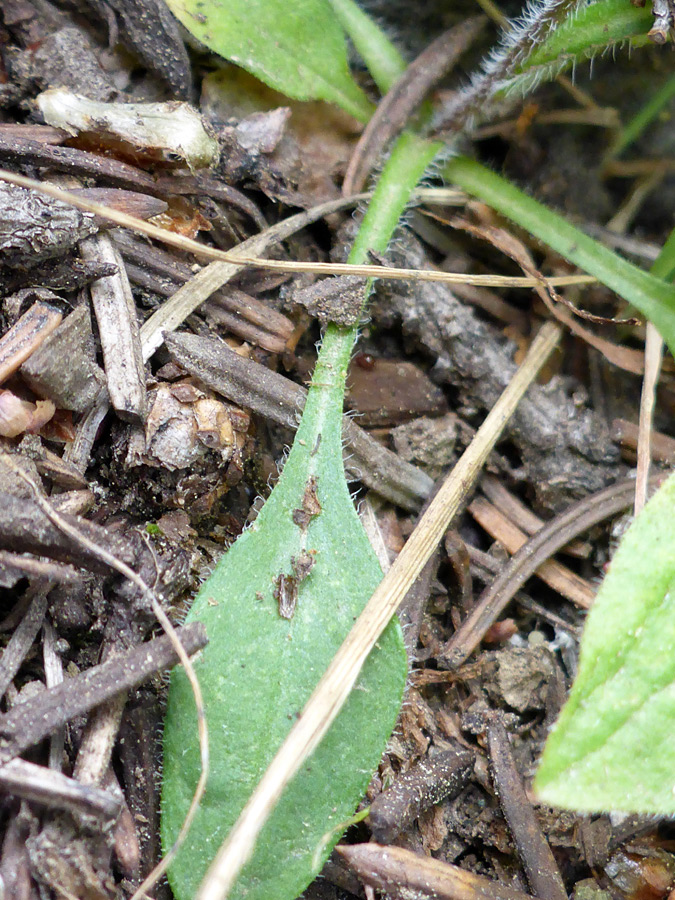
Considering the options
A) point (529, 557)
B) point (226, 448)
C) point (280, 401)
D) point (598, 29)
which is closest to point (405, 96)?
point (598, 29)

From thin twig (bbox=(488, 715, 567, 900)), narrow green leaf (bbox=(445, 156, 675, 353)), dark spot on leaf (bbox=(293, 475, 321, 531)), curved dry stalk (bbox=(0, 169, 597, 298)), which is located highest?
narrow green leaf (bbox=(445, 156, 675, 353))

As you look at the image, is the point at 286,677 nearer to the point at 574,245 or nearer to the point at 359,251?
the point at 359,251

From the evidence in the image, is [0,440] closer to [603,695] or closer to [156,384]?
[156,384]

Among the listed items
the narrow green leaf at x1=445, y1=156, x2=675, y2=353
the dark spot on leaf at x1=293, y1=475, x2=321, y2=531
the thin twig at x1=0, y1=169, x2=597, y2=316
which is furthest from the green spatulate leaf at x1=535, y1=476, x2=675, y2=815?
the narrow green leaf at x1=445, y1=156, x2=675, y2=353

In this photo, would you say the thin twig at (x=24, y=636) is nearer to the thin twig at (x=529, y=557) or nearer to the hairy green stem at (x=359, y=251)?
the hairy green stem at (x=359, y=251)

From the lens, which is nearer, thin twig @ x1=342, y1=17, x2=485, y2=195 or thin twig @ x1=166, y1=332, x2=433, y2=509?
thin twig @ x1=166, y1=332, x2=433, y2=509

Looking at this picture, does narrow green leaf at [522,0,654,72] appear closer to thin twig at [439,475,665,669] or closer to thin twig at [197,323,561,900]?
thin twig at [197,323,561,900]
